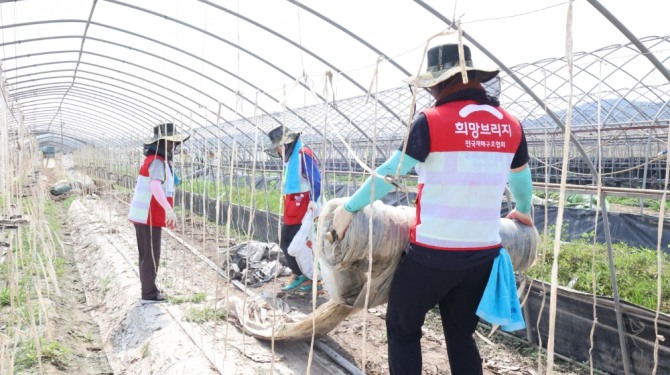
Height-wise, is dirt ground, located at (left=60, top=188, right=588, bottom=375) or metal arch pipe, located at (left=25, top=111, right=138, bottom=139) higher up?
metal arch pipe, located at (left=25, top=111, right=138, bottom=139)

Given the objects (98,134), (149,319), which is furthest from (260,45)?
(98,134)

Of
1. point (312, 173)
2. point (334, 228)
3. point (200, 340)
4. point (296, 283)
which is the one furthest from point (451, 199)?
point (296, 283)

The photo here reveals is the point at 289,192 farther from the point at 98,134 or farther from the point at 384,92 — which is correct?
the point at 98,134

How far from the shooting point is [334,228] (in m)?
1.99

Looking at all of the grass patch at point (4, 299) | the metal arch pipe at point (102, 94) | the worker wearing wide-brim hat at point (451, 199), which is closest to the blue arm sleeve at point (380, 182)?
the worker wearing wide-brim hat at point (451, 199)

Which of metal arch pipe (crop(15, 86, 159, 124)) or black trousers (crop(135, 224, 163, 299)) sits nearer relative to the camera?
black trousers (crop(135, 224, 163, 299))

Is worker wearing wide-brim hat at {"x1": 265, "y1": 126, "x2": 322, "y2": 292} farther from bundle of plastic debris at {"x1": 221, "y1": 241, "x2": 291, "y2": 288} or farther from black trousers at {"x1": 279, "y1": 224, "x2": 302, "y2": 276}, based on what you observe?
bundle of plastic debris at {"x1": 221, "y1": 241, "x2": 291, "y2": 288}

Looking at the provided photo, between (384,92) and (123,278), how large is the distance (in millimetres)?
10306

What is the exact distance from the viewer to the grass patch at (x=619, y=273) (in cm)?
365

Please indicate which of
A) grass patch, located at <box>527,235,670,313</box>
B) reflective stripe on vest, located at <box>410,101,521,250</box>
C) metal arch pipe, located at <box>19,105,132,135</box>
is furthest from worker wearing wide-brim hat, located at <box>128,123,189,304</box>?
metal arch pipe, located at <box>19,105,132,135</box>

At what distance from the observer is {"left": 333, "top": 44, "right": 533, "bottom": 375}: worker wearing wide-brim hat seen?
170 cm

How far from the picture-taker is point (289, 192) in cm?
414

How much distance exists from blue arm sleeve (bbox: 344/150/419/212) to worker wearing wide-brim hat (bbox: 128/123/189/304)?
7.60ft

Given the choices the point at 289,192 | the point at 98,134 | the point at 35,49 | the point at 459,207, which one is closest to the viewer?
the point at 459,207
